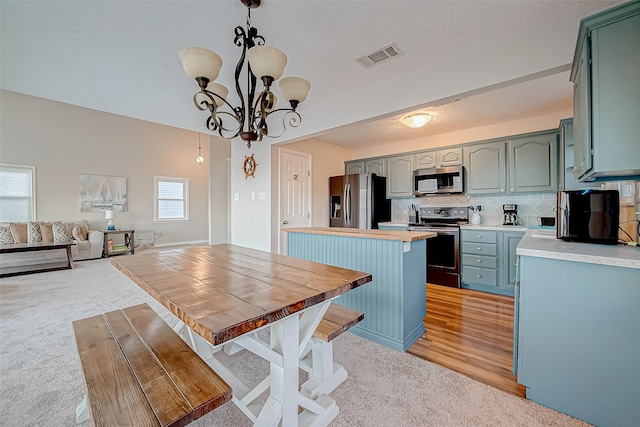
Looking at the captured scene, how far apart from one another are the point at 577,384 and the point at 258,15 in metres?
2.91

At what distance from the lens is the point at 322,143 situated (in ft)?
16.1

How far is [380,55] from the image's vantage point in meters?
2.21

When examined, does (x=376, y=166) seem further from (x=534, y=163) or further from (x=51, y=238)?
(x=51, y=238)

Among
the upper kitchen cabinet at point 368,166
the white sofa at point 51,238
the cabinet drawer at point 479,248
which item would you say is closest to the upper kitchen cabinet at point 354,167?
the upper kitchen cabinet at point 368,166

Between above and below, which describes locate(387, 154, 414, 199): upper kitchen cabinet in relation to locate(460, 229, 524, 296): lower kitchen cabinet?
above

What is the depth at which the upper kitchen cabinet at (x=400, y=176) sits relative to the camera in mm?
4469

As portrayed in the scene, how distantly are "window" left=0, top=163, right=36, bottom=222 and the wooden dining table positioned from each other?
6007mm

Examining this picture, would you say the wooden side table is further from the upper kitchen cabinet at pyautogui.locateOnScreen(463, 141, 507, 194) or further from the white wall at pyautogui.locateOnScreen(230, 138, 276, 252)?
the upper kitchen cabinet at pyautogui.locateOnScreen(463, 141, 507, 194)

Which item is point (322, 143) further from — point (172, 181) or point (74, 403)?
point (172, 181)

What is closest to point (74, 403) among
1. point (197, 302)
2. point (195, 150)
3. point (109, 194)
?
point (197, 302)

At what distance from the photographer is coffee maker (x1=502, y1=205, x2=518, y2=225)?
3.70 m

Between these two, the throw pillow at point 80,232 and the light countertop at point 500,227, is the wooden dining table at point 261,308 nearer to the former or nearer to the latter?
the light countertop at point 500,227

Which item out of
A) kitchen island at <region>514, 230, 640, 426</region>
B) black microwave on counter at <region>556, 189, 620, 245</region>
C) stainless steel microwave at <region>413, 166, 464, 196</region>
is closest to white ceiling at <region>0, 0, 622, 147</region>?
black microwave on counter at <region>556, 189, 620, 245</region>

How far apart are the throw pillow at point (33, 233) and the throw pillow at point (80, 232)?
0.48m
